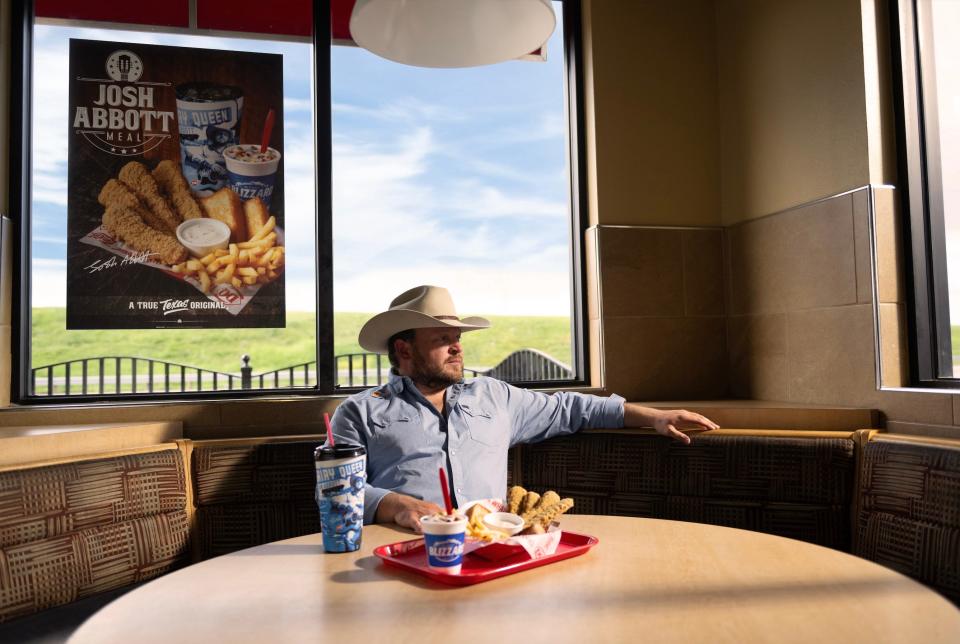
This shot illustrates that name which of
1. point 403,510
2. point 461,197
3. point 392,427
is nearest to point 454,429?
point 392,427

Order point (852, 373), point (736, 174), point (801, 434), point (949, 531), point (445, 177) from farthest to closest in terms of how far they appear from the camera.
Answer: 1. point (445, 177)
2. point (736, 174)
3. point (852, 373)
4. point (801, 434)
5. point (949, 531)

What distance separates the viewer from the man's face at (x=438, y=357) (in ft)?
8.20

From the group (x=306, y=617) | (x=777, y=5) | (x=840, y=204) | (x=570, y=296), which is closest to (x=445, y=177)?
(x=570, y=296)

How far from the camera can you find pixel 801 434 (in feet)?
7.48

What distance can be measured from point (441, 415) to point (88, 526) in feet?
3.44

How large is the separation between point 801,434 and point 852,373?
36 centimetres

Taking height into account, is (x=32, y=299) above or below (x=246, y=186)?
below

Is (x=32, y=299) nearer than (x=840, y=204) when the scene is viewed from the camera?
No

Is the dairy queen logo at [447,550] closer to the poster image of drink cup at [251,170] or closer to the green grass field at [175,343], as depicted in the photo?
the green grass field at [175,343]

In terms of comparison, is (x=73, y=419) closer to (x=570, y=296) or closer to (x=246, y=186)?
(x=246, y=186)

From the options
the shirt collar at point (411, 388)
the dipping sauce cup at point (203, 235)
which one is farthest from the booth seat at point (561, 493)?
the dipping sauce cup at point (203, 235)

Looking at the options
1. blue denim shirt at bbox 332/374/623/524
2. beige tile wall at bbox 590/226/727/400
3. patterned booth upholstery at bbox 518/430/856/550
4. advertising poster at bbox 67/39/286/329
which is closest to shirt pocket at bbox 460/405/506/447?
blue denim shirt at bbox 332/374/623/524

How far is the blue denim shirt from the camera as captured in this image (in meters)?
2.32

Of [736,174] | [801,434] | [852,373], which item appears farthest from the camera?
[736,174]
